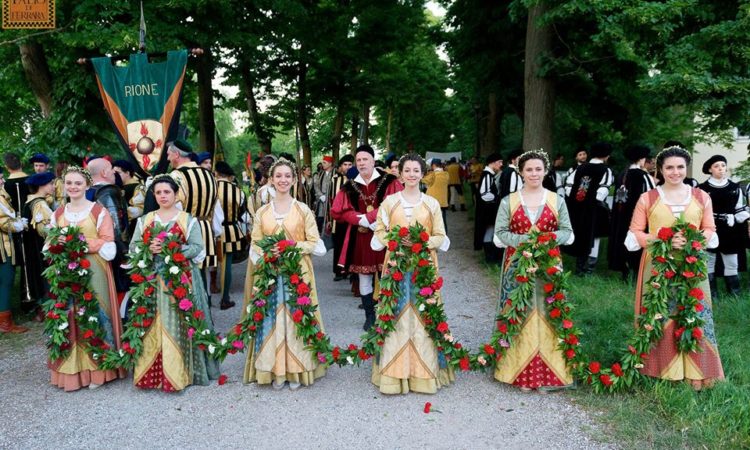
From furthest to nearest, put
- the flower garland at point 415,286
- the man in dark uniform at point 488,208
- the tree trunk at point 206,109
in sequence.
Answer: the tree trunk at point 206,109 → the man in dark uniform at point 488,208 → the flower garland at point 415,286

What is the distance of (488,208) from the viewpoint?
33.9 feet

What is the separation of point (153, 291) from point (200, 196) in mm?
2001

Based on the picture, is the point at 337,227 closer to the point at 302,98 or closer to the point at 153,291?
the point at 153,291

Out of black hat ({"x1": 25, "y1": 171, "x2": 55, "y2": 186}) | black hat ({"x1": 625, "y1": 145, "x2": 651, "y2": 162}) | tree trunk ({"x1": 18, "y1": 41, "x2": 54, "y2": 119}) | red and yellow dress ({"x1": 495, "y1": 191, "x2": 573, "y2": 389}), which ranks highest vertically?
tree trunk ({"x1": 18, "y1": 41, "x2": 54, "y2": 119})

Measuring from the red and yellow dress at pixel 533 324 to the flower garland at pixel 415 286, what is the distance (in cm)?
46

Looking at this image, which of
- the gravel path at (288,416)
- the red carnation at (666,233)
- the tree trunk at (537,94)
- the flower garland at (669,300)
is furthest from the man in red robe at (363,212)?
the tree trunk at (537,94)

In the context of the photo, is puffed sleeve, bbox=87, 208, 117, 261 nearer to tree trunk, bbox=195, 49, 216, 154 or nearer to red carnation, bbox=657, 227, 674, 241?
red carnation, bbox=657, 227, 674, 241

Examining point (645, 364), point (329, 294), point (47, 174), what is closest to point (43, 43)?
point (47, 174)

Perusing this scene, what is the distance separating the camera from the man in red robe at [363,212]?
6352mm

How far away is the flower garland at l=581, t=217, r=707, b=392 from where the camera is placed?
4355 mm

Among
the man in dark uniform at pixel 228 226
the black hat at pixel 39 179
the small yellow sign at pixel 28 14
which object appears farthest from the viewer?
the small yellow sign at pixel 28 14

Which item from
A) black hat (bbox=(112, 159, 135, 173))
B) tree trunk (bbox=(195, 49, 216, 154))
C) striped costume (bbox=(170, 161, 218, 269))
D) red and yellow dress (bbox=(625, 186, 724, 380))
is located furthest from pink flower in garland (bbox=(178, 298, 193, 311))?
tree trunk (bbox=(195, 49, 216, 154))

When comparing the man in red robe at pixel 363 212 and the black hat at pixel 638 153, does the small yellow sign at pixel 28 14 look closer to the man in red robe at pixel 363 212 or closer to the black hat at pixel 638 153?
the man in red robe at pixel 363 212

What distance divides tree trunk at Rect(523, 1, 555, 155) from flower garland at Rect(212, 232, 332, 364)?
7.53 m
